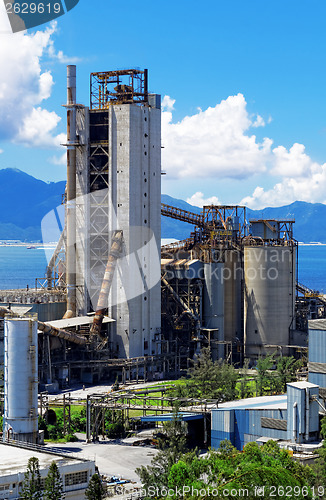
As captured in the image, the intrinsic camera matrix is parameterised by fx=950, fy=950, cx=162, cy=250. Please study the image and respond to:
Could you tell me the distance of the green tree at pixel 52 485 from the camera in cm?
4503

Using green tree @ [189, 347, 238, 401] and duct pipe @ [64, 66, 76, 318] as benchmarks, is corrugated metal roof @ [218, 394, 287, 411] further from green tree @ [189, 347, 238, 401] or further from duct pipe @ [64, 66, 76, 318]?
duct pipe @ [64, 66, 76, 318]

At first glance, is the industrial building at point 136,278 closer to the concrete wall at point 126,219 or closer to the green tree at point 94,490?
the concrete wall at point 126,219

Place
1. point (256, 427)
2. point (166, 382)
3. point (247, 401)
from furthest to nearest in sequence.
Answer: point (166, 382)
point (247, 401)
point (256, 427)

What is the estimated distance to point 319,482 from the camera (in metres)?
47.2

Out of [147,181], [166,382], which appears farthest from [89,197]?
[166,382]

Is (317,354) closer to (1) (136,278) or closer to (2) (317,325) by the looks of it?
(2) (317,325)

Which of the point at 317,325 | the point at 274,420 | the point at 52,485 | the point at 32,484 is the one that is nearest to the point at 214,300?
the point at 317,325

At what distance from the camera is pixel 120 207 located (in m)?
97.9


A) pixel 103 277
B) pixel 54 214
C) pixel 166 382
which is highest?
pixel 54 214

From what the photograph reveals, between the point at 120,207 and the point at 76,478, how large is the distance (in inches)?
2017

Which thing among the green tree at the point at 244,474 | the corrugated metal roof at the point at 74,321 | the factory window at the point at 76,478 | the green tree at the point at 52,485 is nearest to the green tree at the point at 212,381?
the corrugated metal roof at the point at 74,321

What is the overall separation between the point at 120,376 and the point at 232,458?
50.0m

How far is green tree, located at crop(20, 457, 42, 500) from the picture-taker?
1770 inches

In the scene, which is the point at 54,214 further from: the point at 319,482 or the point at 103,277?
the point at 319,482
